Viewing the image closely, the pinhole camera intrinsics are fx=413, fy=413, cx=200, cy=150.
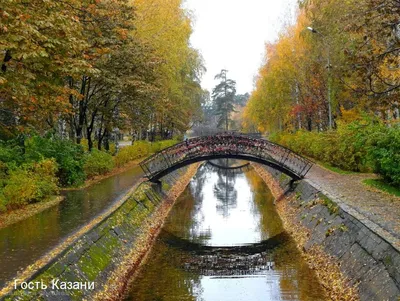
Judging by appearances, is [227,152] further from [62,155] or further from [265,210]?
[62,155]

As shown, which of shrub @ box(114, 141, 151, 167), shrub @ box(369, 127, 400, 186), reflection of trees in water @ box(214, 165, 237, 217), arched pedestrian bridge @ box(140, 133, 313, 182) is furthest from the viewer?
shrub @ box(114, 141, 151, 167)

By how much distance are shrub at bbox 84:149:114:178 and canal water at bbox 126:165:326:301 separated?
472 centimetres

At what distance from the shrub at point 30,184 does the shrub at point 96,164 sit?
3.98 metres

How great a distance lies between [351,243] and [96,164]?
49.0ft

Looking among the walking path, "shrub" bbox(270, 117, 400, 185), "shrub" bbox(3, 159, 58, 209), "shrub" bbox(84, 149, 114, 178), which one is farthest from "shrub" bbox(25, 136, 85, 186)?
"shrub" bbox(270, 117, 400, 185)

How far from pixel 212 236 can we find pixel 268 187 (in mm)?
13076

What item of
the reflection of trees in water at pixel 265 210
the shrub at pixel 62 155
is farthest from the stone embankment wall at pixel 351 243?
the shrub at pixel 62 155

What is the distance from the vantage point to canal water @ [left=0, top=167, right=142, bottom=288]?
8930 mm

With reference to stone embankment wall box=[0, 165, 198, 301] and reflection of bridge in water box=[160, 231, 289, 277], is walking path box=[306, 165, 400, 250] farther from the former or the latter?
stone embankment wall box=[0, 165, 198, 301]

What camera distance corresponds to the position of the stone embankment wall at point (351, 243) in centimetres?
837

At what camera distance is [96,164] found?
22172 millimetres

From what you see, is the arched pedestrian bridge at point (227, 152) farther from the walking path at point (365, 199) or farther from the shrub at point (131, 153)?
the shrub at point (131, 153)

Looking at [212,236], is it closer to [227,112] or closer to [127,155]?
[127,155]

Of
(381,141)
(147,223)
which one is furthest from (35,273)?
(381,141)
